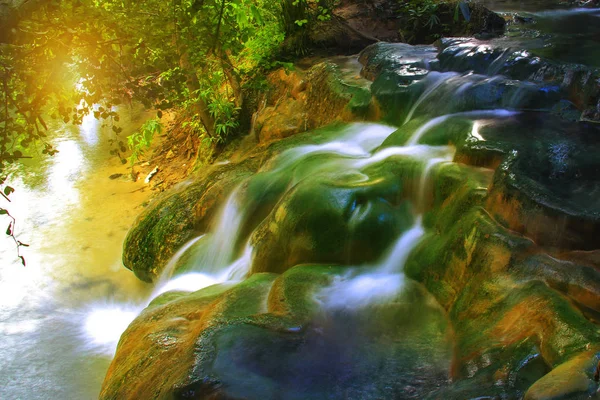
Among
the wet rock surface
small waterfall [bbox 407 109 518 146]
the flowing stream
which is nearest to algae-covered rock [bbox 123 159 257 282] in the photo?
the wet rock surface

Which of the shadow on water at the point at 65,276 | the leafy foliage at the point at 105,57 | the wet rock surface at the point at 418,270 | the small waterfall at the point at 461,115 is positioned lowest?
the shadow on water at the point at 65,276

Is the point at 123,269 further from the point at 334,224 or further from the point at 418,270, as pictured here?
the point at 418,270

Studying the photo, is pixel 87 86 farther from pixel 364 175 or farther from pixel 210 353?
pixel 364 175

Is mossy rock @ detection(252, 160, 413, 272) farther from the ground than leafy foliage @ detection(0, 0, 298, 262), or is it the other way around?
leafy foliage @ detection(0, 0, 298, 262)

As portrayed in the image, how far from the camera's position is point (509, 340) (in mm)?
2826

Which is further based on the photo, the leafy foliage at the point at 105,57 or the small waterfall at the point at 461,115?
the small waterfall at the point at 461,115

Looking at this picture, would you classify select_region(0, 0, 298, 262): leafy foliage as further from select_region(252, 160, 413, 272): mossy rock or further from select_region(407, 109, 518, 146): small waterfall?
select_region(407, 109, 518, 146): small waterfall

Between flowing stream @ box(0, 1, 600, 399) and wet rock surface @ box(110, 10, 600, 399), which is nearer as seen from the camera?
wet rock surface @ box(110, 10, 600, 399)

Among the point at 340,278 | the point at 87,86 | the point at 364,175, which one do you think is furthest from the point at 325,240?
the point at 87,86

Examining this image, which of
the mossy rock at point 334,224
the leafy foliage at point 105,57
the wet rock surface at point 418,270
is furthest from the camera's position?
the mossy rock at point 334,224

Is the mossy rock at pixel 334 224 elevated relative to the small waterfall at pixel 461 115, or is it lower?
lower

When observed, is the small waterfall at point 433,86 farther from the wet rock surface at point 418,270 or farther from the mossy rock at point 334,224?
the mossy rock at point 334,224

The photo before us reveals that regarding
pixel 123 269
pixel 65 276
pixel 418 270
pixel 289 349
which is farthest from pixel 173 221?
pixel 289 349

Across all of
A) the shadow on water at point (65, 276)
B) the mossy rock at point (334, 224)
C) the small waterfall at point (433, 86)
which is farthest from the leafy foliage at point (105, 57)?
the small waterfall at point (433, 86)
